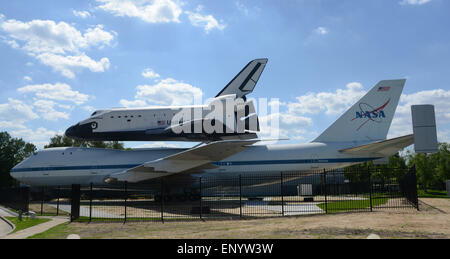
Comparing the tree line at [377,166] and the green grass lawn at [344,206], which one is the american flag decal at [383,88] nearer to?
the green grass lawn at [344,206]

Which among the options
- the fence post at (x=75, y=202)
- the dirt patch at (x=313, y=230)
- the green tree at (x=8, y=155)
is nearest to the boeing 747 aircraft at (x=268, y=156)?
the fence post at (x=75, y=202)

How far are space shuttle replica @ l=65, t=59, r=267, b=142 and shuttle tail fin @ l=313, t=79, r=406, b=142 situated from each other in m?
5.65

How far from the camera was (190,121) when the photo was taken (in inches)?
835

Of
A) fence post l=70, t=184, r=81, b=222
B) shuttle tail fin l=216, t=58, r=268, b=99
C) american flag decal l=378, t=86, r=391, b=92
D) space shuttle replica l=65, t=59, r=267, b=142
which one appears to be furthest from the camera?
shuttle tail fin l=216, t=58, r=268, b=99

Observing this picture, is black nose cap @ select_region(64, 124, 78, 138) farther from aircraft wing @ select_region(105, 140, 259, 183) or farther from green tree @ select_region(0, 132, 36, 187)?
green tree @ select_region(0, 132, 36, 187)

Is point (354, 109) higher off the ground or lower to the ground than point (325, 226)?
higher

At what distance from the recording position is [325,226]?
1003 centimetres

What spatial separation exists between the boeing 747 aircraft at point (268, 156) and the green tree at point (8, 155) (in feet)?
102

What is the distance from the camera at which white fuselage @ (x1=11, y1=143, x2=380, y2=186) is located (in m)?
21.3

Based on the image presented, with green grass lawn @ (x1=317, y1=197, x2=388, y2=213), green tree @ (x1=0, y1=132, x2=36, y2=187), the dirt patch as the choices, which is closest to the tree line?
green tree @ (x1=0, y1=132, x2=36, y2=187)

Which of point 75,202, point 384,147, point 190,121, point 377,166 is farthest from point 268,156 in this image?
point 377,166
